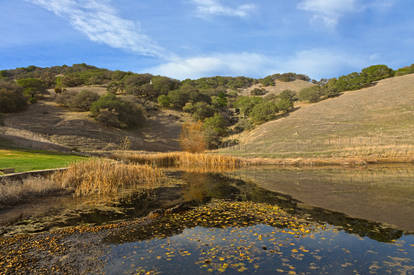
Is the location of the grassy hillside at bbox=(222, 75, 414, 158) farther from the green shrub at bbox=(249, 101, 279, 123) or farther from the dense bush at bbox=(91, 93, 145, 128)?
the dense bush at bbox=(91, 93, 145, 128)

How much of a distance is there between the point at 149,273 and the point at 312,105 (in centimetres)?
6565

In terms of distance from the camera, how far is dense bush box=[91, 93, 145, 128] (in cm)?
5491

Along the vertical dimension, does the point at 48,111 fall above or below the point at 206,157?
above

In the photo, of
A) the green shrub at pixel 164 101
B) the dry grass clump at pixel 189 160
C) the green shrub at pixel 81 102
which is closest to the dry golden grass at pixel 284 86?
the green shrub at pixel 164 101

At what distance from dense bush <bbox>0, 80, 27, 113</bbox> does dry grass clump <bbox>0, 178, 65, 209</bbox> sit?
4715 cm

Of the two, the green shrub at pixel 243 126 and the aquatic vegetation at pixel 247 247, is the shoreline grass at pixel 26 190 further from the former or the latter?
the green shrub at pixel 243 126

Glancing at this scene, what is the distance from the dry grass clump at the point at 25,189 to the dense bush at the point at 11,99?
155 ft

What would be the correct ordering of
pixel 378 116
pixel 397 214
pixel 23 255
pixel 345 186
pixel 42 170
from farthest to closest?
1. pixel 378 116
2. pixel 345 186
3. pixel 42 170
4. pixel 397 214
5. pixel 23 255

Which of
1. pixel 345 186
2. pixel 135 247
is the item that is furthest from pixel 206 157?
pixel 135 247

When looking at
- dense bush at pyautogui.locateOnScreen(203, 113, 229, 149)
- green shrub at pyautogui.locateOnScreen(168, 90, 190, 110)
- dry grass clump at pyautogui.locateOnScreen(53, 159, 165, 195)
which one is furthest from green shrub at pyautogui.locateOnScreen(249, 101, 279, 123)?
dry grass clump at pyautogui.locateOnScreen(53, 159, 165, 195)

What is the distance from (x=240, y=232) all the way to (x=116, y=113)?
53386 mm

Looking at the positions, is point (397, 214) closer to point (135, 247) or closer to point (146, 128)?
point (135, 247)

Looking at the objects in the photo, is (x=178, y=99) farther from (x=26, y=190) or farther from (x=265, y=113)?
(x=26, y=190)

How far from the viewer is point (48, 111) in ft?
180
